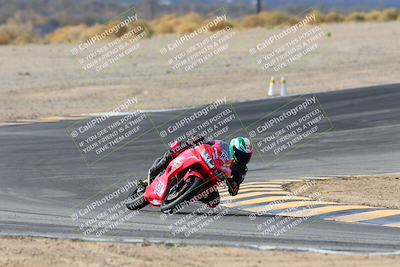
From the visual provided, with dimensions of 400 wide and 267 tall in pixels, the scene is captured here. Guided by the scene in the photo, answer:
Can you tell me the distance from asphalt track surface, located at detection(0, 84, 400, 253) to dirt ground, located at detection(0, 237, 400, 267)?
0.50 m

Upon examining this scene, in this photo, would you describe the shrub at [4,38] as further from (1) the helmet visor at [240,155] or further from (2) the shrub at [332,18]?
(1) the helmet visor at [240,155]

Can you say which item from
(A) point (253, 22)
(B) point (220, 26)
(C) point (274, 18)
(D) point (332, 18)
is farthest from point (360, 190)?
(D) point (332, 18)

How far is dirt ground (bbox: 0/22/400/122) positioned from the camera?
29.8 metres

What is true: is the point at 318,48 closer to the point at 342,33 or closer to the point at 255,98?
the point at 342,33

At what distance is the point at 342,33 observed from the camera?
174 feet

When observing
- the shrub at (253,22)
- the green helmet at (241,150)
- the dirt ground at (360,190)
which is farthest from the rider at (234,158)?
the shrub at (253,22)

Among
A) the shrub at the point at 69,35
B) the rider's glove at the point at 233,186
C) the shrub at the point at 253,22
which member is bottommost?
the shrub at the point at 253,22

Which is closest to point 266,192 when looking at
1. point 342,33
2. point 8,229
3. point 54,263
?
point 8,229

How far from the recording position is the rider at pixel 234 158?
42.0ft

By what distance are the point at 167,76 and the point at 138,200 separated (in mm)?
24214

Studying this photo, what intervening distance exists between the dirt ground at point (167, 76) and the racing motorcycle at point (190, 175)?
13.4m

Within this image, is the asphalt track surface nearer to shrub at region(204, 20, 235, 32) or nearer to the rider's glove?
the rider's glove

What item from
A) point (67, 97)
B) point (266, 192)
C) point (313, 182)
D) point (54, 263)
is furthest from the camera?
point (67, 97)

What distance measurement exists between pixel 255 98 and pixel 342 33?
25545 mm
